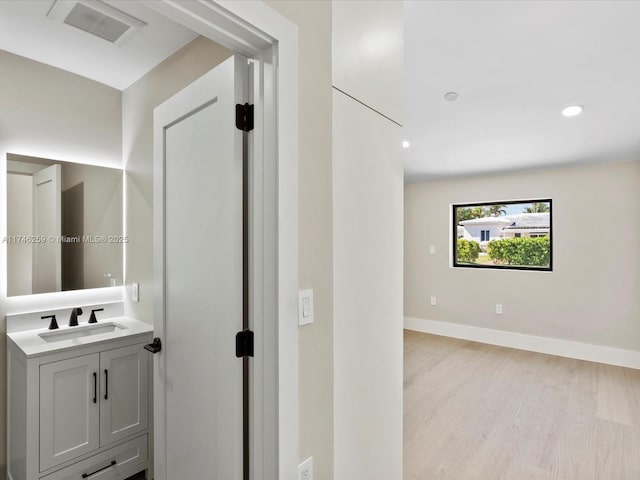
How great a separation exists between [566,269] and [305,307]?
13.9 feet

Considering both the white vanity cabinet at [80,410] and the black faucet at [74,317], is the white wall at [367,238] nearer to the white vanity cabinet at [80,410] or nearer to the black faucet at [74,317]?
the white vanity cabinet at [80,410]

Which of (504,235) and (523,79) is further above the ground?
(523,79)

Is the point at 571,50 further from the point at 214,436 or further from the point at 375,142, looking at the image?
the point at 214,436

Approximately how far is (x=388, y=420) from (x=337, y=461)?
40cm

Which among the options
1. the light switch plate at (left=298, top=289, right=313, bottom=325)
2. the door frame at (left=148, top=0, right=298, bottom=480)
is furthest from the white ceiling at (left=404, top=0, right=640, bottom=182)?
the light switch plate at (left=298, top=289, right=313, bottom=325)

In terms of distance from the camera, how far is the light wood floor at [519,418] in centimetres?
223

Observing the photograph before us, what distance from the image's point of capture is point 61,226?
7.29 ft

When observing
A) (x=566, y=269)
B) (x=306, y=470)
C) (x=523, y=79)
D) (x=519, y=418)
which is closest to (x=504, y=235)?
(x=566, y=269)

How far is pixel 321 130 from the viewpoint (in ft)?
3.85

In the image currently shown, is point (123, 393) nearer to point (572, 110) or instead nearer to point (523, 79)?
point (523, 79)

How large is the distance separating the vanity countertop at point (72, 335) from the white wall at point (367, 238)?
139 cm

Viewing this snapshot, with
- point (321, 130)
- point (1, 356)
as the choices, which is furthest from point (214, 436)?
point (1, 356)

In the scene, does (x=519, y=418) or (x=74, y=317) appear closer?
(x=74, y=317)

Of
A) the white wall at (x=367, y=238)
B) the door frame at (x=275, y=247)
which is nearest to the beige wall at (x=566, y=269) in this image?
the white wall at (x=367, y=238)
